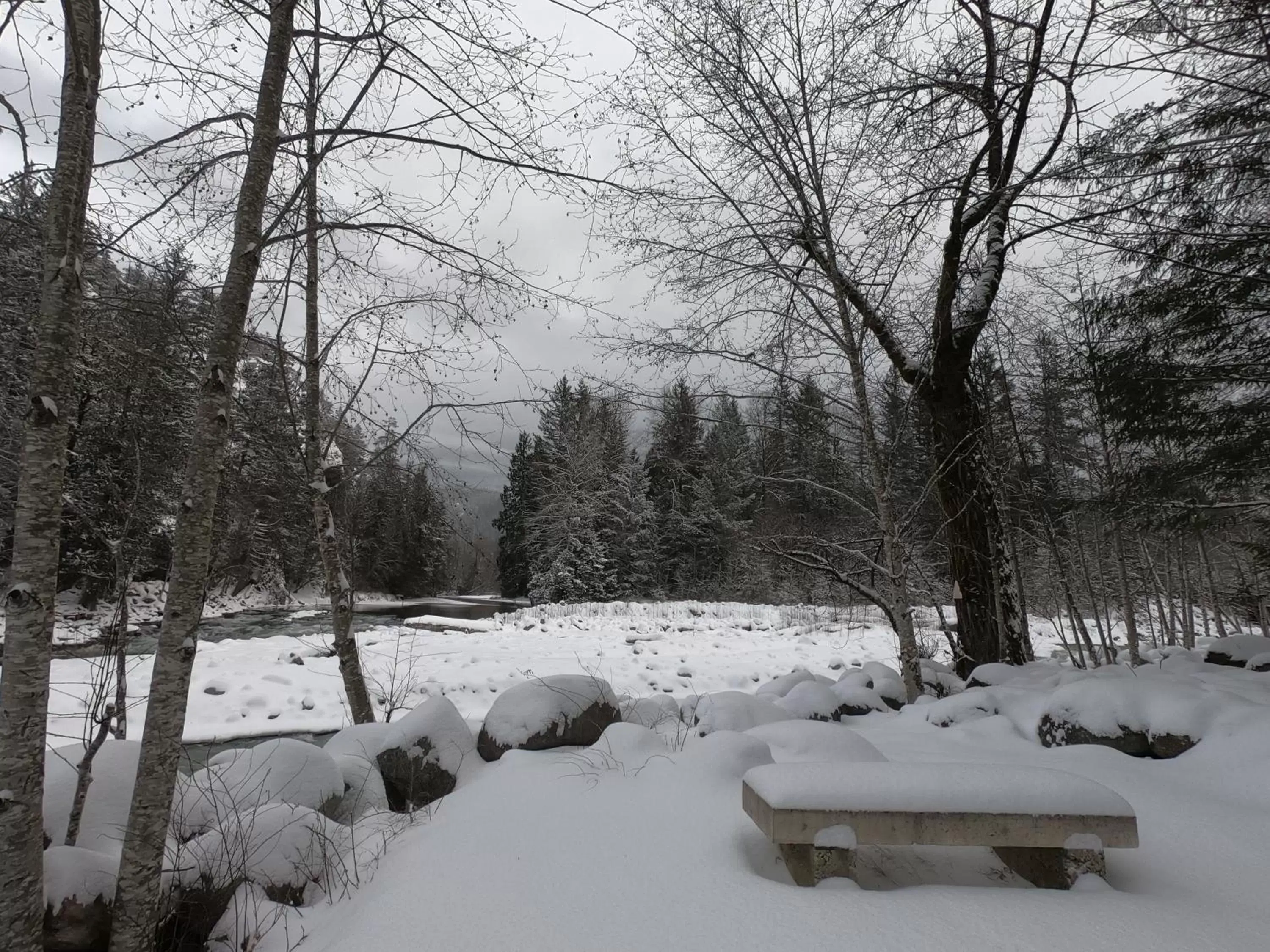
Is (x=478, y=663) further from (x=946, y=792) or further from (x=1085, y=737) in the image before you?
(x=946, y=792)

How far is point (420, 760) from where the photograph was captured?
3.65 metres

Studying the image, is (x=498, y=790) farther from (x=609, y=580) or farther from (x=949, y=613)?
(x=609, y=580)

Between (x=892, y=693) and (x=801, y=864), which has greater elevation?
(x=801, y=864)

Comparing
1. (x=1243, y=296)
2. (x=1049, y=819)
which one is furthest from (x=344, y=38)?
(x=1243, y=296)

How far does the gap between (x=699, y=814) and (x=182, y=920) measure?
83.4 inches

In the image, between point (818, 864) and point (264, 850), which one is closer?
point (818, 864)

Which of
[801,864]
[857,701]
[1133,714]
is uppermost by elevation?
[1133,714]

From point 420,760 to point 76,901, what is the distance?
65.1 inches

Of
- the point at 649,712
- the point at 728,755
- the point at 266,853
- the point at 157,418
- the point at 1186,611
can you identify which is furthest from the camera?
the point at 1186,611

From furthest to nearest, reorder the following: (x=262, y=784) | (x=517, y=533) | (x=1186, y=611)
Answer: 1. (x=517, y=533)
2. (x=1186, y=611)
3. (x=262, y=784)

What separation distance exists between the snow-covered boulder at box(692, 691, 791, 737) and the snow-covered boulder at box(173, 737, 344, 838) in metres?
2.40

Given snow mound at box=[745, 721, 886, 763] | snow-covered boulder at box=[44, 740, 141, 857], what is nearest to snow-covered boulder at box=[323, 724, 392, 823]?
snow-covered boulder at box=[44, 740, 141, 857]

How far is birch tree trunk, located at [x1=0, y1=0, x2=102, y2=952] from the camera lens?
1.86 meters

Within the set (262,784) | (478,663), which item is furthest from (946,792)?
(478,663)
